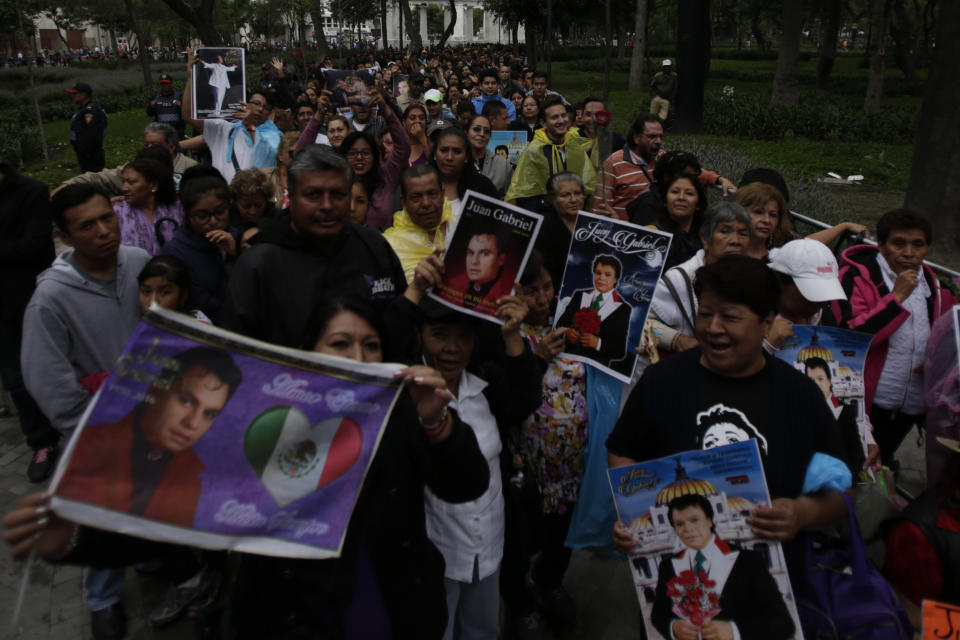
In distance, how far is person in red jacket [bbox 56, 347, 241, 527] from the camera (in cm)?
158

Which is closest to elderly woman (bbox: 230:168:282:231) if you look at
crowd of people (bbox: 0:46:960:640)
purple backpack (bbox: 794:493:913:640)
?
crowd of people (bbox: 0:46:960:640)

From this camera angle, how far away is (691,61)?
1864cm

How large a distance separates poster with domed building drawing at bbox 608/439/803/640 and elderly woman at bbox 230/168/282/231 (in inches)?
136

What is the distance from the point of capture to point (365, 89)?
6.61 metres

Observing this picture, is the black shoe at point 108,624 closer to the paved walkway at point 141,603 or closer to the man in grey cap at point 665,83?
the paved walkway at point 141,603

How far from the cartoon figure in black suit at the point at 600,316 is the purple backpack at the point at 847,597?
123cm

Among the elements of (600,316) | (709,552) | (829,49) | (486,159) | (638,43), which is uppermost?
(829,49)

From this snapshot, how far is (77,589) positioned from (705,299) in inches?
144

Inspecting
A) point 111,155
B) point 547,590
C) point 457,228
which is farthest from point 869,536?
point 111,155

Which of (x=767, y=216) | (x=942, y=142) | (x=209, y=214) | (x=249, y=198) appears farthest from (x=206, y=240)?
(x=942, y=142)

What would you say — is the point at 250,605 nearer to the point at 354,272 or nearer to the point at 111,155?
the point at 354,272

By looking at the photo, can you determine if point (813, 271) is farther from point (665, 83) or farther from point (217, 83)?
point (665, 83)

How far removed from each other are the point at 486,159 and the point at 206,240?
3.68 metres

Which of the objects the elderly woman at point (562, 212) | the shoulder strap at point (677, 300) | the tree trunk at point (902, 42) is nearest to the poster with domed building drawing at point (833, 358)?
the shoulder strap at point (677, 300)
